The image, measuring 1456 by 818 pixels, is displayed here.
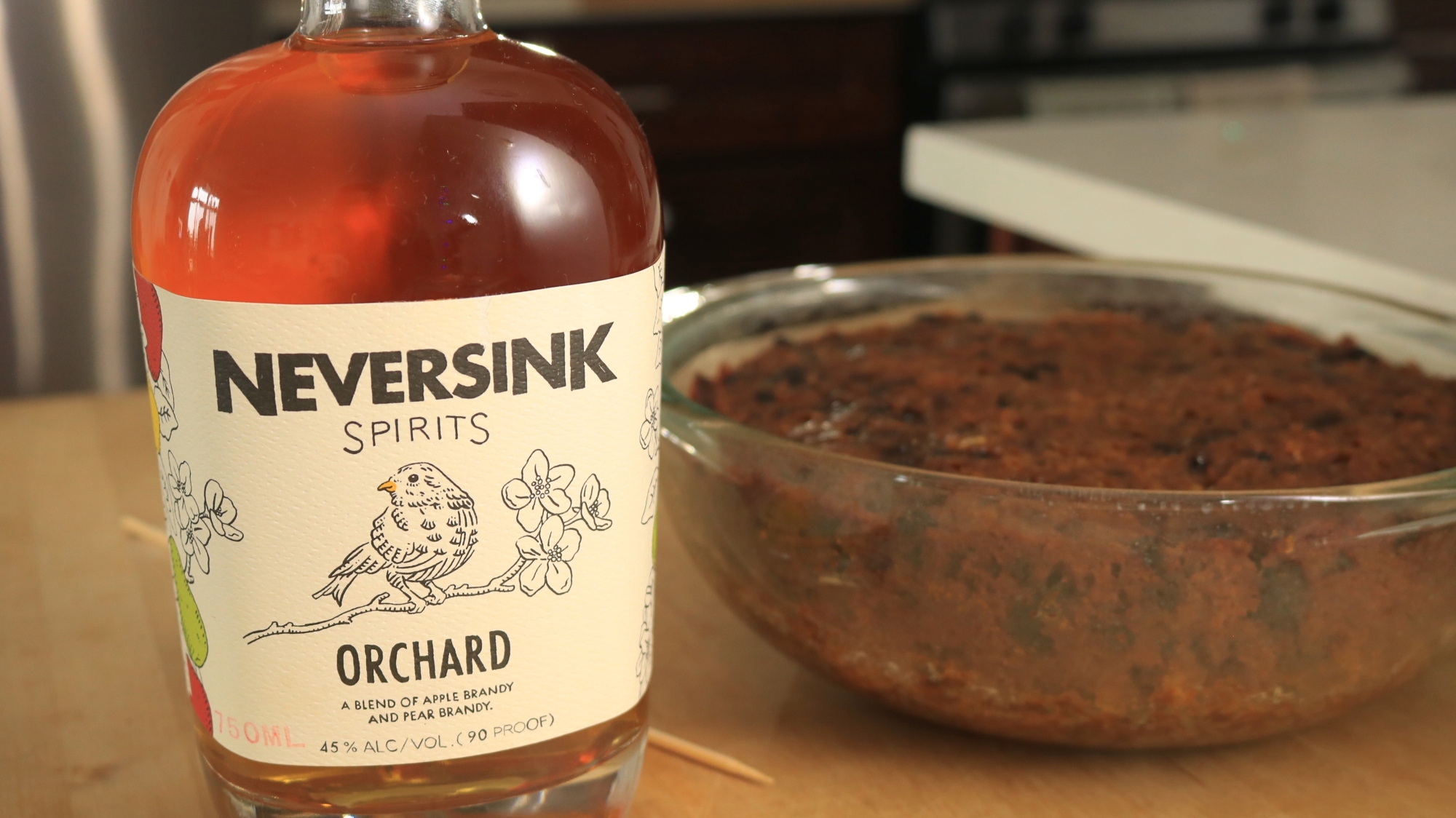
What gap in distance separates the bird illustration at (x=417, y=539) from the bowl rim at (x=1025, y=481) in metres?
0.13

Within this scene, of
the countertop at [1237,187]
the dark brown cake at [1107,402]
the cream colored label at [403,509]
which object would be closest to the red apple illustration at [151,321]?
the cream colored label at [403,509]

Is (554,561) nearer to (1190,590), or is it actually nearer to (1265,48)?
(1190,590)

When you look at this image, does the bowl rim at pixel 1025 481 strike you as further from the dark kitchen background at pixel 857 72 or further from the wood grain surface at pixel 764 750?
the dark kitchen background at pixel 857 72

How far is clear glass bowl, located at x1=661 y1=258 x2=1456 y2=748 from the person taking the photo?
41cm

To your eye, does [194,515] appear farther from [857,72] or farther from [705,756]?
[857,72]

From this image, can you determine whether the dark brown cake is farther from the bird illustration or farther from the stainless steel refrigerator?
the stainless steel refrigerator

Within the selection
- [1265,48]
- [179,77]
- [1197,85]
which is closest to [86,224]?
[179,77]

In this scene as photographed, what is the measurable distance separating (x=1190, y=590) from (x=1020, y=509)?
6 cm

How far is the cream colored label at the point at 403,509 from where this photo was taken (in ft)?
1.17

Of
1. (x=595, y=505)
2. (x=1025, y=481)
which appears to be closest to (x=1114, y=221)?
(x=1025, y=481)

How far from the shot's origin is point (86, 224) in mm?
2084

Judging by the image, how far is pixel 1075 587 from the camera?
0.43 m

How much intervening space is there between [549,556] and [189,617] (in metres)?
0.11

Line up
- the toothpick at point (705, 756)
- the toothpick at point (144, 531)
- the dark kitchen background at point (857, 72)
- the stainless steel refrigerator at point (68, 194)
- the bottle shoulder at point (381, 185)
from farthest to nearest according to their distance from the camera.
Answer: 1. the dark kitchen background at point (857, 72)
2. the stainless steel refrigerator at point (68, 194)
3. the toothpick at point (144, 531)
4. the toothpick at point (705, 756)
5. the bottle shoulder at point (381, 185)
